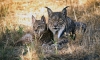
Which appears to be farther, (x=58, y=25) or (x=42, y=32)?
(x=42, y=32)

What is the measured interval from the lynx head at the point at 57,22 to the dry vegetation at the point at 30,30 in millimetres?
465

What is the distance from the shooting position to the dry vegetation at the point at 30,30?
9094mm

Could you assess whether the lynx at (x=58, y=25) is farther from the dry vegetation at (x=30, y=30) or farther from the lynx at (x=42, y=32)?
the dry vegetation at (x=30, y=30)

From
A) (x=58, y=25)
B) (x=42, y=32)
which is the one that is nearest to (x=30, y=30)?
(x=42, y=32)

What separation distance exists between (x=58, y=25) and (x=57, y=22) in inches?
3.2

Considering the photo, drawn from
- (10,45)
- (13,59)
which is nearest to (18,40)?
(10,45)

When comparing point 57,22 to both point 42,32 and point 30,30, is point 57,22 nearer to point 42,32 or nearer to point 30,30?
point 42,32

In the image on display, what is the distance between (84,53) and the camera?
9.18m

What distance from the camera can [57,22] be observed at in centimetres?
1020

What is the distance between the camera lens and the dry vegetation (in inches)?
358

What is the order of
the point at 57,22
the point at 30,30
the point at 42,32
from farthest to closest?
the point at 30,30 → the point at 42,32 → the point at 57,22

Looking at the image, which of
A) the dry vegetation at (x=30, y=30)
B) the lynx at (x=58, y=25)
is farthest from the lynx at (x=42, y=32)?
the dry vegetation at (x=30, y=30)

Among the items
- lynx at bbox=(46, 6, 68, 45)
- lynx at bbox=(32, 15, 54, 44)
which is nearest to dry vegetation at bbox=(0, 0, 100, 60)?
lynx at bbox=(32, 15, 54, 44)

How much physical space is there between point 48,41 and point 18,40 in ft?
2.47
